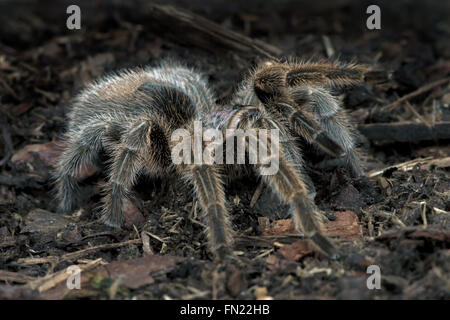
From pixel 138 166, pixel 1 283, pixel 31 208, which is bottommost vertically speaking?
pixel 1 283

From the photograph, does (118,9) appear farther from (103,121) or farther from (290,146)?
(290,146)

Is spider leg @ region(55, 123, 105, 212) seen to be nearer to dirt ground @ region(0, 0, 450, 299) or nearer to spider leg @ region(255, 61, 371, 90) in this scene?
dirt ground @ region(0, 0, 450, 299)

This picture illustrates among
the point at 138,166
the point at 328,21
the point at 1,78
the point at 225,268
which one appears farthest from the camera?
the point at 328,21

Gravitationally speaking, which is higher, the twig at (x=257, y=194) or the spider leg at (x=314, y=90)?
the spider leg at (x=314, y=90)

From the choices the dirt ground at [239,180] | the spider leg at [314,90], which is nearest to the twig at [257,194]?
the dirt ground at [239,180]

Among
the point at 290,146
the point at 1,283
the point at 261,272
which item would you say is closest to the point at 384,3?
the point at 290,146

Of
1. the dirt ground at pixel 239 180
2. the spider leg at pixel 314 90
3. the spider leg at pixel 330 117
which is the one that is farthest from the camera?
the spider leg at pixel 330 117

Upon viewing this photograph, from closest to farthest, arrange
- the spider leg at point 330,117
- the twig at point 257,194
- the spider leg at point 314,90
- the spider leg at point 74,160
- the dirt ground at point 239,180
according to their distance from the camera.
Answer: the dirt ground at point 239,180, the spider leg at point 314,90, the twig at point 257,194, the spider leg at point 330,117, the spider leg at point 74,160

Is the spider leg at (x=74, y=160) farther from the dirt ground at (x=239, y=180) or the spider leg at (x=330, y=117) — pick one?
the spider leg at (x=330, y=117)
